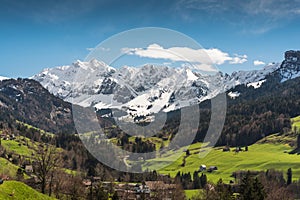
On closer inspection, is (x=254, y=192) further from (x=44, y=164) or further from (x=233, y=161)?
(x=233, y=161)

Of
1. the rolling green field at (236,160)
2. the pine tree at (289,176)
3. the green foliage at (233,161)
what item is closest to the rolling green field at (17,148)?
the rolling green field at (236,160)

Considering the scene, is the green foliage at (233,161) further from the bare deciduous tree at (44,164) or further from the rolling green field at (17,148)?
the bare deciduous tree at (44,164)

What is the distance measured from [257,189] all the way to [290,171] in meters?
76.1

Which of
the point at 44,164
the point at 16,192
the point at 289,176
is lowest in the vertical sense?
the point at 289,176

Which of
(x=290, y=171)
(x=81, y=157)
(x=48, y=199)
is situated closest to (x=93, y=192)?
(x=48, y=199)

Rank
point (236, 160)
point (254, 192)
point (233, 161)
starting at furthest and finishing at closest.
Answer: point (236, 160) < point (233, 161) < point (254, 192)

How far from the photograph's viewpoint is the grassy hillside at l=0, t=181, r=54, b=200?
1182 inches

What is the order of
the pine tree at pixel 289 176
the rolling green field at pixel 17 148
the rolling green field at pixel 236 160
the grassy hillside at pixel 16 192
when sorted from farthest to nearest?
the rolling green field at pixel 17 148
the rolling green field at pixel 236 160
the pine tree at pixel 289 176
the grassy hillside at pixel 16 192

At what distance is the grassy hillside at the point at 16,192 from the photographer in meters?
30.0

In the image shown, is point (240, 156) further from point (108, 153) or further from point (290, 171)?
point (108, 153)

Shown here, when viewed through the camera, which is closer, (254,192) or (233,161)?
(254,192)

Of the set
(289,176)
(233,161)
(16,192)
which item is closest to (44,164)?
(16,192)

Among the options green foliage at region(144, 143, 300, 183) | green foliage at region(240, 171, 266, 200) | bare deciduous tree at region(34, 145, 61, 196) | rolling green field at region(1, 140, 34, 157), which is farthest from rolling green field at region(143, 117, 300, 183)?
bare deciduous tree at region(34, 145, 61, 196)

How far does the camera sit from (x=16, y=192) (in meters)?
31.8
